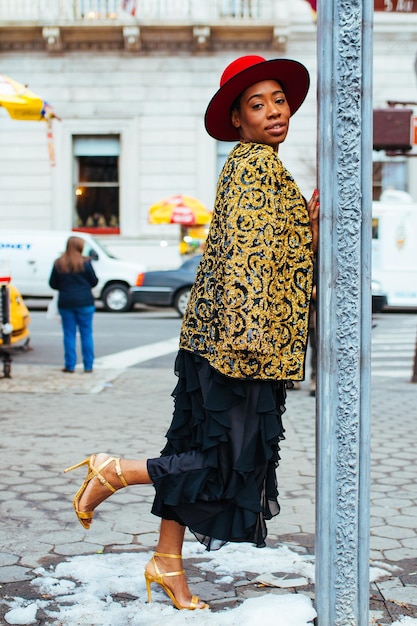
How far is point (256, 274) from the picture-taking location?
2633mm

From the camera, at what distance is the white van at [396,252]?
1997 centimetres

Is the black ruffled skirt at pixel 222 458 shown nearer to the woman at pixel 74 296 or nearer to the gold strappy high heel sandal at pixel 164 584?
the gold strappy high heel sandal at pixel 164 584

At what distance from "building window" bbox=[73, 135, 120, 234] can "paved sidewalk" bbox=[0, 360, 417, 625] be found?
16.0m

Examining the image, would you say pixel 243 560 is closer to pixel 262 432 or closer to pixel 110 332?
pixel 262 432

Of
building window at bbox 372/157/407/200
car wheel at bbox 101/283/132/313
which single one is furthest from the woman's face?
building window at bbox 372/157/407/200

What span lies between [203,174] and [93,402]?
655 inches

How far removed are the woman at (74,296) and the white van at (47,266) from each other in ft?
31.7

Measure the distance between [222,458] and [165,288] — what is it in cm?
1520

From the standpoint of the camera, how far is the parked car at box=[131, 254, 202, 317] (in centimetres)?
1791

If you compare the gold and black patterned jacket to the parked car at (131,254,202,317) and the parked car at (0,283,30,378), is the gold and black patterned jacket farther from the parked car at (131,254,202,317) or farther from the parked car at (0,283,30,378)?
the parked car at (131,254,202,317)

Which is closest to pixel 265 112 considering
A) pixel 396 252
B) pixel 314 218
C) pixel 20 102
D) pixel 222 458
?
pixel 314 218

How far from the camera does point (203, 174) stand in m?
23.7

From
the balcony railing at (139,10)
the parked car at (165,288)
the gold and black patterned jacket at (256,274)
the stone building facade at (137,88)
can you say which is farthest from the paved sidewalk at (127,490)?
the balcony railing at (139,10)

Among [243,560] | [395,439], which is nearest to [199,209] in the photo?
[395,439]
